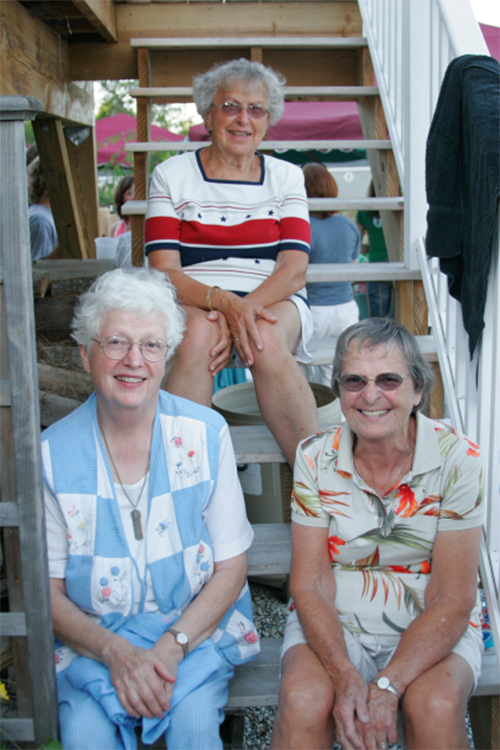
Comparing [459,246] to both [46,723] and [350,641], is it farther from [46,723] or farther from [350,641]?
[46,723]

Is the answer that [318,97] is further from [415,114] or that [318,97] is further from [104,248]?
[104,248]

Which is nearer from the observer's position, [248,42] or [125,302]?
[125,302]

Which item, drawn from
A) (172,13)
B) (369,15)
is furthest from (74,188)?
(369,15)

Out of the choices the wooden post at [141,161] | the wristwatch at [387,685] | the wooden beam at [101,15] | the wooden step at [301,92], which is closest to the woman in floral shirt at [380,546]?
the wristwatch at [387,685]

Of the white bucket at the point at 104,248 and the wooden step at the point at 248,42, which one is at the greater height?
the wooden step at the point at 248,42

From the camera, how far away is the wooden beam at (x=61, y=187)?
3410mm

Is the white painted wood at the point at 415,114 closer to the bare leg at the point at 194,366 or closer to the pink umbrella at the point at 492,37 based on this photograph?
the bare leg at the point at 194,366

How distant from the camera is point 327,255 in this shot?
4.00m

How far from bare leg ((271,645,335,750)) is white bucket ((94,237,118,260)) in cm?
327

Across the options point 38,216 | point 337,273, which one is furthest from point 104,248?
point 337,273

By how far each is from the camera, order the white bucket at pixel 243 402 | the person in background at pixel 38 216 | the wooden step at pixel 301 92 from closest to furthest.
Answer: the white bucket at pixel 243 402 → the wooden step at pixel 301 92 → the person in background at pixel 38 216

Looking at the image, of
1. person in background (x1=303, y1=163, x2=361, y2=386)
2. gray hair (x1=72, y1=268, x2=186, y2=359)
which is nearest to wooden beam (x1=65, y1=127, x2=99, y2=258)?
person in background (x1=303, y1=163, x2=361, y2=386)

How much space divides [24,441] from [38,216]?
3237 mm

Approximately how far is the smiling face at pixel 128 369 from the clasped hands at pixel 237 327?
442mm
